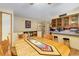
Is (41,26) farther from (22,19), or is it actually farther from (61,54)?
(61,54)

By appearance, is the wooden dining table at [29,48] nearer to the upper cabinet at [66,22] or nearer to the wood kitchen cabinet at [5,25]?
the wood kitchen cabinet at [5,25]

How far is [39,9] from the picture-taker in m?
2.13

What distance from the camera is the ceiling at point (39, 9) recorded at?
2055mm

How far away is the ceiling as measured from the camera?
2.05 metres

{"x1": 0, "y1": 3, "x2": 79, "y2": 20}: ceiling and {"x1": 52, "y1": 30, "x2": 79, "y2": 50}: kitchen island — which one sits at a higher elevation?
{"x1": 0, "y1": 3, "x2": 79, "y2": 20}: ceiling

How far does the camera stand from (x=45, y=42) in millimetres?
2195

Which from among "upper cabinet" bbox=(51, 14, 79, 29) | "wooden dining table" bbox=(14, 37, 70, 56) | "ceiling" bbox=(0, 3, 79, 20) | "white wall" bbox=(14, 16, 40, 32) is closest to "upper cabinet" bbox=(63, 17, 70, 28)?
"upper cabinet" bbox=(51, 14, 79, 29)

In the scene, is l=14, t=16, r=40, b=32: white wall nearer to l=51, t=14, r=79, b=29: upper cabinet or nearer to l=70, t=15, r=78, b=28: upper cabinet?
l=51, t=14, r=79, b=29: upper cabinet

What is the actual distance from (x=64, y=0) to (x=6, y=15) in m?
1.03

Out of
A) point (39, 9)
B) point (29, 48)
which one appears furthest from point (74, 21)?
point (29, 48)

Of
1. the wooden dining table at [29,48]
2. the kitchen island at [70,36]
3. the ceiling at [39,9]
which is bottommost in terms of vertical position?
the wooden dining table at [29,48]

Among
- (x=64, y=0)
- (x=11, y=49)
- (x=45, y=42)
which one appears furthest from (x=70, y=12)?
(x=11, y=49)

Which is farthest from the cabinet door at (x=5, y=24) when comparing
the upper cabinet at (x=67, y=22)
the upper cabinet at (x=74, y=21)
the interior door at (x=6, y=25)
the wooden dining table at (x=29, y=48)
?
the upper cabinet at (x=74, y=21)

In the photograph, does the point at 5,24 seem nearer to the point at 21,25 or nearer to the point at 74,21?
the point at 21,25
